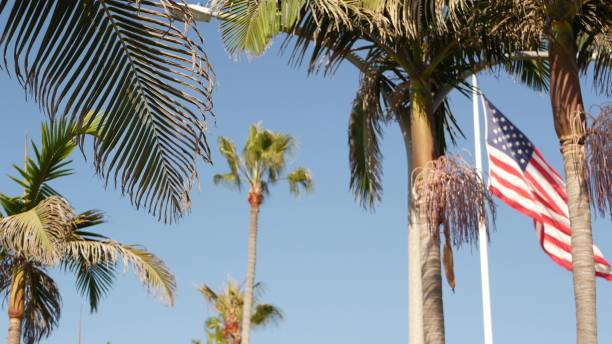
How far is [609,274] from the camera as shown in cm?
1536

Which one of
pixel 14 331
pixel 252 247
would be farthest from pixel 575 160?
pixel 252 247

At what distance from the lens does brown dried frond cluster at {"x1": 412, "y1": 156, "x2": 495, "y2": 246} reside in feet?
33.1

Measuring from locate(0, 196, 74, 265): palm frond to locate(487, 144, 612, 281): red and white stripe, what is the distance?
617 cm

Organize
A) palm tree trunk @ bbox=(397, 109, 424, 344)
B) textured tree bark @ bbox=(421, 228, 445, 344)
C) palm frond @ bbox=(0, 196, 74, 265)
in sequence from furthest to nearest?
palm frond @ bbox=(0, 196, 74, 265), palm tree trunk @ bbox=(397, 109, 424, 344), textured tree bark @ bbox=(421, 228, 445, 344)

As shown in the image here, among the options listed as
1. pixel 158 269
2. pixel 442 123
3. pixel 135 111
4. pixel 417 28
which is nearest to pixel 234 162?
pixel 158 269

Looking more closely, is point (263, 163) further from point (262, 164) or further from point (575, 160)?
point (575, 160)

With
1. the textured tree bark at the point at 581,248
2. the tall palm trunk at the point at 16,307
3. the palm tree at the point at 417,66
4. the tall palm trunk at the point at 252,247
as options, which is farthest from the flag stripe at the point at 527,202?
the tall palm trunk at the point at 252,247

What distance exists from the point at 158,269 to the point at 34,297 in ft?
5.95

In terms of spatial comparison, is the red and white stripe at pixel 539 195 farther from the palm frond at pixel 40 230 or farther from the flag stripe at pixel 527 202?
the palm frond at pixel 40 230

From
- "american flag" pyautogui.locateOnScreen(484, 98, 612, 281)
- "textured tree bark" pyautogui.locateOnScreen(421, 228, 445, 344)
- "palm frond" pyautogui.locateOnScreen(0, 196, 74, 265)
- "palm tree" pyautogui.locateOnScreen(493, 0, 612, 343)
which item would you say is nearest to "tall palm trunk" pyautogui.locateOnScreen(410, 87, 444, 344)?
"textured tree bark" pyautogui.locateOnScreen(421, 228, 445, 344)

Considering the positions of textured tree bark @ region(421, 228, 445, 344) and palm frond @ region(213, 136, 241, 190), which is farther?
palm frond @ region(213, 136, 241, 190)

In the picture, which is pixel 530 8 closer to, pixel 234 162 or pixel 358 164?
pixel 358 164

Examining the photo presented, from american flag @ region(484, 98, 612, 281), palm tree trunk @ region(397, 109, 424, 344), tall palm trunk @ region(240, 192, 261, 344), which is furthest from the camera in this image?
tall palm trunk @ region(240, 192, 261, 344)

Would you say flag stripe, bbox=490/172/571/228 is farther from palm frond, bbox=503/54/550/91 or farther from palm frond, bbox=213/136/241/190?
palm frond, bbox=213/136/241/190
